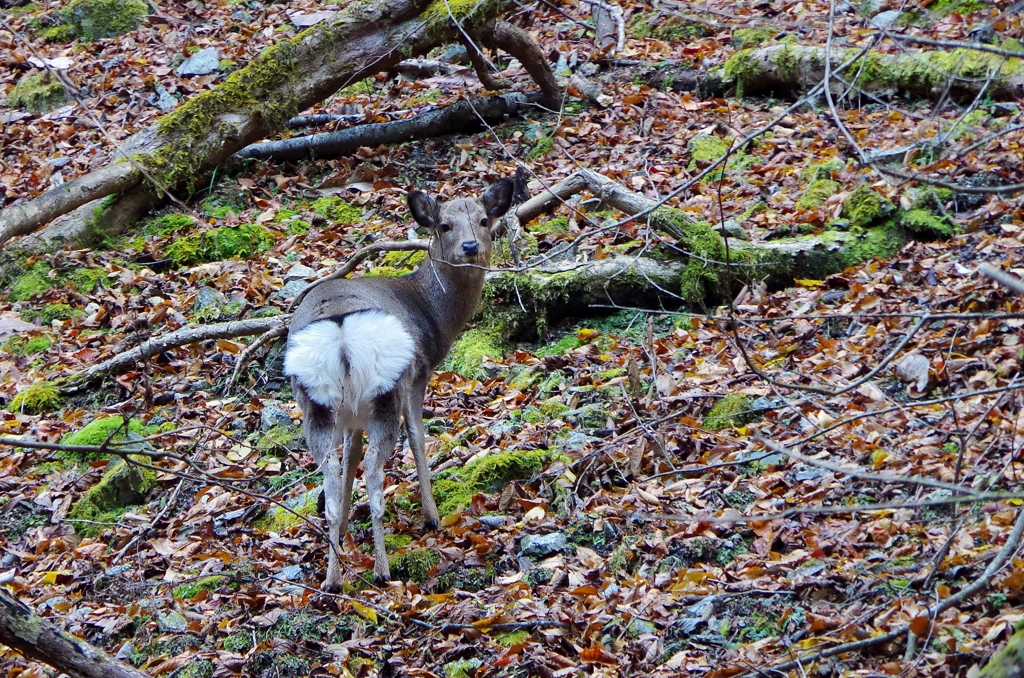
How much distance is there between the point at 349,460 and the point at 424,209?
1.96 metres

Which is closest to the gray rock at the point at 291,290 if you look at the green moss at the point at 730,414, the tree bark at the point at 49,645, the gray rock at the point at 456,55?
the green moss at the point at 730,414

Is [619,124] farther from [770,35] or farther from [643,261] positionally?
[643,261]

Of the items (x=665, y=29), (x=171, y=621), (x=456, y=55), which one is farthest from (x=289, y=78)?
(x=171, y=621)

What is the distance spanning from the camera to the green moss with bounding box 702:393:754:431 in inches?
255

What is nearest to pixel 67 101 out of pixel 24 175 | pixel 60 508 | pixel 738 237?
pixel 24 175

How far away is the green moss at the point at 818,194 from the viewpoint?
8977 millimetres

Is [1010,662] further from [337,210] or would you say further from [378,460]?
[337,210]

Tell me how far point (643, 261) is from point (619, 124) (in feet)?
11.7

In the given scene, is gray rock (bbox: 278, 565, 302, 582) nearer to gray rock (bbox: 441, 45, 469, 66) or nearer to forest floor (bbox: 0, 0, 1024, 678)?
forest floor (bbox: 0, 0, 1024, 678)

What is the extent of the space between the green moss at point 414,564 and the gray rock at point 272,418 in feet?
6.97

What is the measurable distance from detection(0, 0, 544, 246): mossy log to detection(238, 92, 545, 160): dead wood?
0.61 metres

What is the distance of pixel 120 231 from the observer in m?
10.8

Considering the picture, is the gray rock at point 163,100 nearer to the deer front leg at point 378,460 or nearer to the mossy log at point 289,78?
the mossy log at point 289,78

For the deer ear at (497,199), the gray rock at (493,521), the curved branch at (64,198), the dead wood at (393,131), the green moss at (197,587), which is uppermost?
the deer ear at (497,199)
